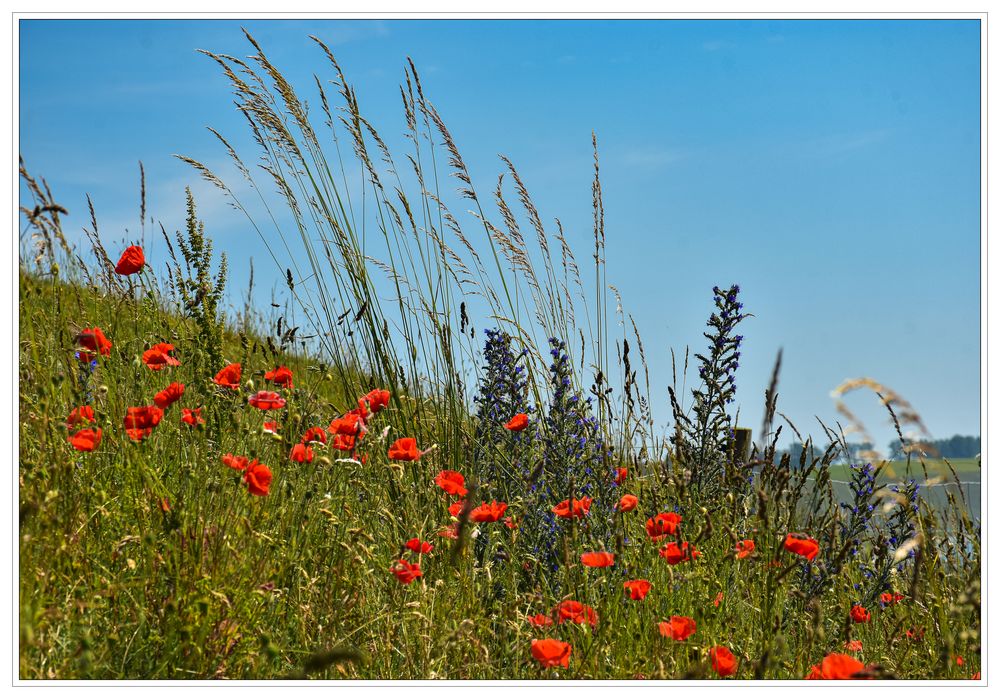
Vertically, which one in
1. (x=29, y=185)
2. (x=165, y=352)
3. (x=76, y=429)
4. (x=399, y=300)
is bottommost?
(x=76, y=429)

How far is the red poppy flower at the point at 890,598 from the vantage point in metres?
2.69

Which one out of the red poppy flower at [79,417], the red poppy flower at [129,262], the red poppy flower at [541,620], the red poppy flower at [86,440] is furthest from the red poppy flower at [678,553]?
the red poppy flower at [129,262]

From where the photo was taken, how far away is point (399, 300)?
332 centimetres

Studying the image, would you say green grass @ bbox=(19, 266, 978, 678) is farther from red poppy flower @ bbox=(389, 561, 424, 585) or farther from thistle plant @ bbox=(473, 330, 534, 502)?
thistle plant @ bbox=(473, 330, 534, 502)

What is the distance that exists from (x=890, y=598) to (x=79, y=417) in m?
2.57

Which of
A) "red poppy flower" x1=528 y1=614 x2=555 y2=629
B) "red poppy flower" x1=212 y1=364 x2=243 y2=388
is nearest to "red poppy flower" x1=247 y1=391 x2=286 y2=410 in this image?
"red poppy flower" x1=212 y1=364 x2=243 y2=388

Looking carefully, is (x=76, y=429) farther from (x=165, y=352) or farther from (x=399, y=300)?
(x=399, y=300)

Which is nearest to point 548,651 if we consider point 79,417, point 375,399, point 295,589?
point 295,589

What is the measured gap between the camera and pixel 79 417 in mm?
2207

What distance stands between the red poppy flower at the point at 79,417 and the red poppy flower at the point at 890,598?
253 centimetres

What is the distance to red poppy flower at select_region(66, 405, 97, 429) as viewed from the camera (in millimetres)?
2207
